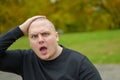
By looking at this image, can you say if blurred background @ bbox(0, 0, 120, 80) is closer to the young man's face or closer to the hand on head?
the hand on head

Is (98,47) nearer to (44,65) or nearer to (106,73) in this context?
(106,73)

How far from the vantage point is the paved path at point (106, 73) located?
9473mm

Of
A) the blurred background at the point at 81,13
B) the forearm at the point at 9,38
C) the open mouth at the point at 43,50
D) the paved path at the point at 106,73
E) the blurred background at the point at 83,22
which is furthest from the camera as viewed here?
the blurred background at the point at 81,13

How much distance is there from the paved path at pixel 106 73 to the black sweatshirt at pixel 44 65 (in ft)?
17.1

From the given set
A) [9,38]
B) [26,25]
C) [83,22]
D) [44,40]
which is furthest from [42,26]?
[83,22]

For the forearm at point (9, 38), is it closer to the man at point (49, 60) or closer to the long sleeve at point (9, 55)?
the long sleeve at point (9, 55)

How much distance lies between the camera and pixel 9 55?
12.4ft

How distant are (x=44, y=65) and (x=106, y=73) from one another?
22.8ft

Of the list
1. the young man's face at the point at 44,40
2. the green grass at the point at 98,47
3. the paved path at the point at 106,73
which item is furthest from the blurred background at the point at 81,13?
the young man's face at the point at 44,40

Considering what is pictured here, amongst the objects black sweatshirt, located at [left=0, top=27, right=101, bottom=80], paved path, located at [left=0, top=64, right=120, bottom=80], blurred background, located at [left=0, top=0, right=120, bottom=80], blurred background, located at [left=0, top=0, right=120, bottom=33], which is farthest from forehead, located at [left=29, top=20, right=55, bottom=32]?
blurred background, located at [left=0, top=0, right=120, bottom=33]

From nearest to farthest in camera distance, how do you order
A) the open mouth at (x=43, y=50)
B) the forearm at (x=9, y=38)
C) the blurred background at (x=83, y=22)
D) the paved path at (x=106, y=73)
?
the open mouth at (x=43, y=50) < the forearm at (x=9, y=38) < the paved path at (x=106, y=73) < the blurred background at (x=83, y=22)

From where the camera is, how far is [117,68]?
1099 cm

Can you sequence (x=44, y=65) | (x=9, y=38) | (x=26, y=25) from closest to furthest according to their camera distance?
1. (x=44, y=65)
2. (x=26, y=25)
3. (x=9, y=38)

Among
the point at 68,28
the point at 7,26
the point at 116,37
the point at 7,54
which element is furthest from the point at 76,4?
the point at 7,54
